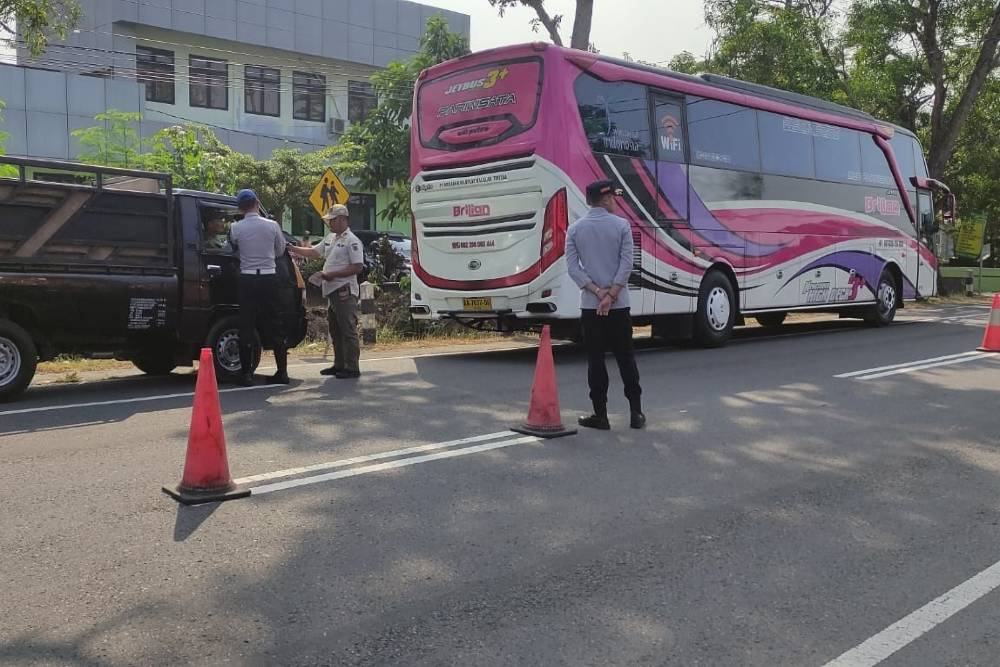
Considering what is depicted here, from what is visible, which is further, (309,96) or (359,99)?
(359,99)

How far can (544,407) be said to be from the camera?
266 inches

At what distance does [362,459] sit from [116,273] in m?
4.08

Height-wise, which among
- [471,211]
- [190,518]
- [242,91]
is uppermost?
[242,91]

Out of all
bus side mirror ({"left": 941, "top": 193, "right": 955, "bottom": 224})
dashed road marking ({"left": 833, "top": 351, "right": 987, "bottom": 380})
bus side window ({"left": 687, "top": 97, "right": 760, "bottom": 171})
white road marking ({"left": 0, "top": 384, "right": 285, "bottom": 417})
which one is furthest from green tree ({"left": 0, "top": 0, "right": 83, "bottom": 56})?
bus side mirror ({"left": 941, "top": 193, "right": 955, "bottom": 224})

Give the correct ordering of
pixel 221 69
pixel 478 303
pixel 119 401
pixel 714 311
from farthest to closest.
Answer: pixel 221 69 < pixel 714 311 < pixel 478 303 < pixel 119 401

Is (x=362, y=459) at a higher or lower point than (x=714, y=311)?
lower

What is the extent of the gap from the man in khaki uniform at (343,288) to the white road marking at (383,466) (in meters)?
3.68

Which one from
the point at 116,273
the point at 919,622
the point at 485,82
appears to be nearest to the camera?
the point at 919,622

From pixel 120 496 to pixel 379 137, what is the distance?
1933 centimetres

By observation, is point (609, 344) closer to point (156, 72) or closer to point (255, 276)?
point (255, 276)

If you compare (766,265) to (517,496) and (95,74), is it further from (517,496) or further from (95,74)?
(95,74)

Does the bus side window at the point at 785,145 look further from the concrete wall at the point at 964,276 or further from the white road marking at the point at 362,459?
the concrete wall at the point at 964,276

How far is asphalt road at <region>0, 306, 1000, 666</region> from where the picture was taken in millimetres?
3350

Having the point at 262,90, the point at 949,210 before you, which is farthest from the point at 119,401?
the point at 262,90
